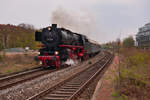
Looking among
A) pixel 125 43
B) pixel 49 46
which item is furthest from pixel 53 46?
pixel 125 43

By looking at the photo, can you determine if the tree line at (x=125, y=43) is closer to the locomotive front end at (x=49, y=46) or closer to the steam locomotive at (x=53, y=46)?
the steam locomotive at (x=53, y=46)

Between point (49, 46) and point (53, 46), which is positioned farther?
point (49, 46)

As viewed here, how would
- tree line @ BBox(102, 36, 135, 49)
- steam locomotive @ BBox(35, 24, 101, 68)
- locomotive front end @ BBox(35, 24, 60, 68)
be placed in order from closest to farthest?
locomotive front end @ BBox(35, 24, 60, 68), steam locomotive @ BBox(35, 24, 101, 68), tree line @ BBox(102, 36, 135, 49)

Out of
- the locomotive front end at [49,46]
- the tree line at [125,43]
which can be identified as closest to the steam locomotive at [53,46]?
the locomotive front end at [49,46]

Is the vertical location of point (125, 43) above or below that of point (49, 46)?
above

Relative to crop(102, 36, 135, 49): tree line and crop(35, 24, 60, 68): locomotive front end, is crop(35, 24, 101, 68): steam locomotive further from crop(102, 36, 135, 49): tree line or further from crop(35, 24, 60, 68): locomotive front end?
crop(102, 36, 135, 49): tree line

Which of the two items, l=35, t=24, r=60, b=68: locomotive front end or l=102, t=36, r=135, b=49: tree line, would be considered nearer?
l=35, t=24, r=60, b=68: locomotive front end

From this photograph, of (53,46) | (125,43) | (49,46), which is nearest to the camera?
(53,46)

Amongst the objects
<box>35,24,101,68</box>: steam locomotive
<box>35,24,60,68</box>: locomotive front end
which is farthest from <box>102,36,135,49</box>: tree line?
<box>35,24,60,68</box>: locomotive front end

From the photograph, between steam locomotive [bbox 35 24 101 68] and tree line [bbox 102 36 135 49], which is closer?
steam locomotive [bbox 35 24 101 68]

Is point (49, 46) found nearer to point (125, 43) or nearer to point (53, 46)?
point (53, 46)

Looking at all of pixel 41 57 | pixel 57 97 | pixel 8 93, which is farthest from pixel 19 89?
pixel 41 57

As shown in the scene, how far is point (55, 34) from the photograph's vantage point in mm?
14586

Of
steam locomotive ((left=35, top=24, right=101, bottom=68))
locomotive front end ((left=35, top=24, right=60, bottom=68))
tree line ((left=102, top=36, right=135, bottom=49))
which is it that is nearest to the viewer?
locomotive front end ((left=35, top=24, right=60, bottom=68))
